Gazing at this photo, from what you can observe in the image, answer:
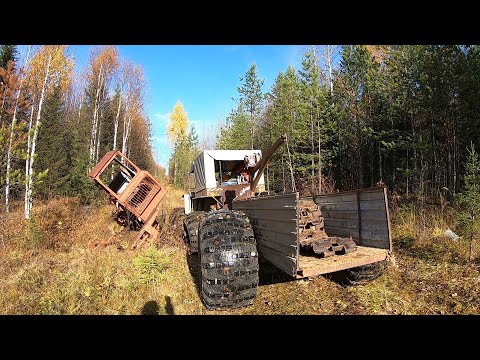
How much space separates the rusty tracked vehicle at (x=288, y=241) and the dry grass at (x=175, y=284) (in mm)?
596

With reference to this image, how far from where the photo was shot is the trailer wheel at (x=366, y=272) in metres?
4.80

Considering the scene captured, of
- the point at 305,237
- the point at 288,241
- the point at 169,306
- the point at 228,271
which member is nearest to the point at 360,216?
the point at 305,237

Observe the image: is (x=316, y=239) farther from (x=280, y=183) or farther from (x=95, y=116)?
(x=95, y=116)

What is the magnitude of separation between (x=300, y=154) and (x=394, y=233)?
38.2 ft

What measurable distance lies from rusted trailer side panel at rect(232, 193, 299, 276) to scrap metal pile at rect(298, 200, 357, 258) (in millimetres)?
443

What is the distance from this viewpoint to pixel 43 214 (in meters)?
9.84

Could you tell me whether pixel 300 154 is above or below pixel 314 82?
below

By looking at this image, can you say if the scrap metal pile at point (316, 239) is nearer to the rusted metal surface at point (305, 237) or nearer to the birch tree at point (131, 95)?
the rusted metal surface at point (305, 237)

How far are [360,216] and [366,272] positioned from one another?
0.86 m

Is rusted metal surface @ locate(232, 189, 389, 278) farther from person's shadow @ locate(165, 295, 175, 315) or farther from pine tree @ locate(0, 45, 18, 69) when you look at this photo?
pine tree @ locate(0, 45, 18, 69)

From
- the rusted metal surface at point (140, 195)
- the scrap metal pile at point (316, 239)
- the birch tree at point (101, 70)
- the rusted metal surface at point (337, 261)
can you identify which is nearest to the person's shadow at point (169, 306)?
the rusted metal surface at point (337, 261)

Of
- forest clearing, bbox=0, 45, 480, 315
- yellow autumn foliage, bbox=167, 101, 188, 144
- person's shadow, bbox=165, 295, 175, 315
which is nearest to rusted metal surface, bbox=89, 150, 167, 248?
forest clearing, bbox=0, 45, 480, 315
